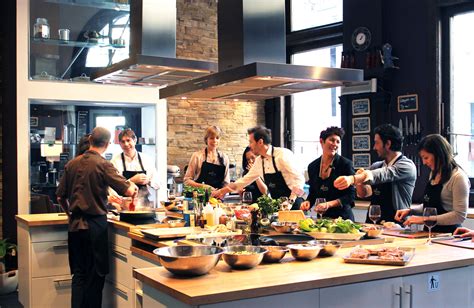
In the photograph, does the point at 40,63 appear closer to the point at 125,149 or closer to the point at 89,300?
the point at 125,149

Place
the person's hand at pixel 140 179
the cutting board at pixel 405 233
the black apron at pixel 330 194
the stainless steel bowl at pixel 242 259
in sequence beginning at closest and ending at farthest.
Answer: the stainless steel bowl at pixel 242 259 → the cutting board at pixel 405 233 → the black apron at pixel 330 194 → the person's hand at pixel 140 179

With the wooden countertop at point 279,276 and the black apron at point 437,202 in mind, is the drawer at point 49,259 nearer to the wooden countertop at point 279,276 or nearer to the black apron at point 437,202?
the wooden countertop at point 279,276

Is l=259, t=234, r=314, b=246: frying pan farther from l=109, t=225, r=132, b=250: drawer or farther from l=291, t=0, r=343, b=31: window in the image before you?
l=291, t=0, r=343, b=31: window

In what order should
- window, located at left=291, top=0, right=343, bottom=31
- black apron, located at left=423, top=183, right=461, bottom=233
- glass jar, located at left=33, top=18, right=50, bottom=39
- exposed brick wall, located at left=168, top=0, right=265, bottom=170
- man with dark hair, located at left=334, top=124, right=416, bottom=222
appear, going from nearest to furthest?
1. black apron, located at left=423, top=183, right=461, bottom=233
2. man with dark hair, located at left=334, top=124, right=416, bottom=222
3. glass jar, located at left=33, top=18, right=50, bottom=39
4. window, located at left=291, top=0, right=343, bottom=31
5. exposed brick wall, located at left=168, top=0, right=265, bottom=170

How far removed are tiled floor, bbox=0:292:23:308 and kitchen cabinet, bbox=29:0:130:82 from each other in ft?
7.87

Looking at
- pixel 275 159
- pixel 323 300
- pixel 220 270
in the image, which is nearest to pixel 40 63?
pixel 275 159

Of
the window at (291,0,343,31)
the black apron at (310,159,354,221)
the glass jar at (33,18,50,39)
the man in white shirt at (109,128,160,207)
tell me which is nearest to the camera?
the black apron at (310,159,354,221)

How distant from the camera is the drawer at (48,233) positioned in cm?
520

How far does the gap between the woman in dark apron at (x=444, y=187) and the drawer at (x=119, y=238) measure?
209cm

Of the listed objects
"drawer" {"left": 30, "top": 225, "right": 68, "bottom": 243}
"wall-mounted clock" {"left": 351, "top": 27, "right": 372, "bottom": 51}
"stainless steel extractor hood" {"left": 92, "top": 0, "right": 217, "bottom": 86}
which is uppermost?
"wall-mounted clock" {"left": 351, "top": 27, "right": 372, "bottom": 51}

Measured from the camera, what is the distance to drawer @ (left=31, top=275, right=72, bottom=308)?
17.1ft

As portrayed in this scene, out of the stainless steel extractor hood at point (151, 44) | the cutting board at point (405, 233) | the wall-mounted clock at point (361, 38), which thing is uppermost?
the wall-mounted clock at point (361, 38)

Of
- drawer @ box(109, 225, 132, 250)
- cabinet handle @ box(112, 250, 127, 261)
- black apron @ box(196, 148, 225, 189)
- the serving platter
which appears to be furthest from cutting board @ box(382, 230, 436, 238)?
black apron @ box(196, 148, 225, 189)

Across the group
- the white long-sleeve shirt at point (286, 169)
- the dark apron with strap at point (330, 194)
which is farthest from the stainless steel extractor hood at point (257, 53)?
the white long-sleeve shirt at point (286, 169)
